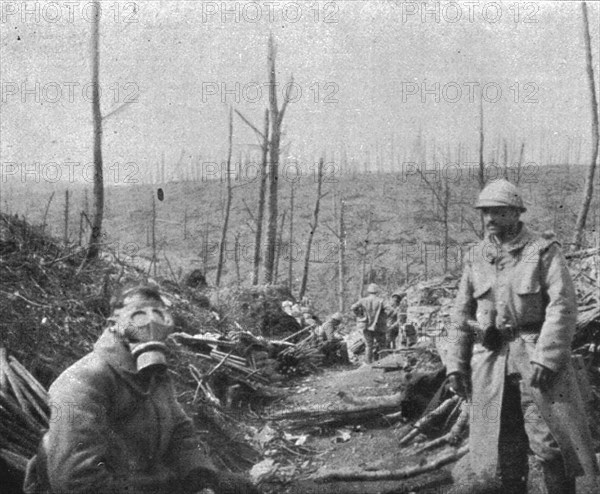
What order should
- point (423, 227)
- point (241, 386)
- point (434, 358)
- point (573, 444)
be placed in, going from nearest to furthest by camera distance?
point (573, 444)
point (434, 358)
point (241, 386)
point (423, 227)

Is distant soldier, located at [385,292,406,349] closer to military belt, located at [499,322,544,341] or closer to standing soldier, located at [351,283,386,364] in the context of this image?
standing soldier, located at [351,283,386,364]

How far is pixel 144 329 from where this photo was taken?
2955mm

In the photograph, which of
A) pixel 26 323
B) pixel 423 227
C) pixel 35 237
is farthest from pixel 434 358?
pixel 423 227

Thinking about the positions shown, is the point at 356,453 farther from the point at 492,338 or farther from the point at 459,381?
the point at 492,338

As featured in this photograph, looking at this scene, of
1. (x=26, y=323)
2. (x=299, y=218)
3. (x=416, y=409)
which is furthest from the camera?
(x=299, y=218)

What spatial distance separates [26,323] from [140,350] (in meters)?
4.04

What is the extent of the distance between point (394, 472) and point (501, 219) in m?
2.42

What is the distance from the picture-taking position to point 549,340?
4.27 metres

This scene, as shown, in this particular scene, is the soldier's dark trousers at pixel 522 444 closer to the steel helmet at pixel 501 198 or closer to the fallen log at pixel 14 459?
the steel helmet at pixel 501 198

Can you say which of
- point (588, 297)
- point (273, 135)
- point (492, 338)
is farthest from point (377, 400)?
point (273, 135)

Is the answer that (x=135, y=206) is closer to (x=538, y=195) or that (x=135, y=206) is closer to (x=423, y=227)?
(x=423, y=227)

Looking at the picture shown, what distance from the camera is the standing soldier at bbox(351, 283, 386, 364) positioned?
13.5m

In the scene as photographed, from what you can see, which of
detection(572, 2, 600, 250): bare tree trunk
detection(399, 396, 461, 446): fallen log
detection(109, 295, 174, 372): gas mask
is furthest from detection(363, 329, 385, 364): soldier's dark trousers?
detection(109, 295, 174, 372): gas mask

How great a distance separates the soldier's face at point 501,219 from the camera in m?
4.60
